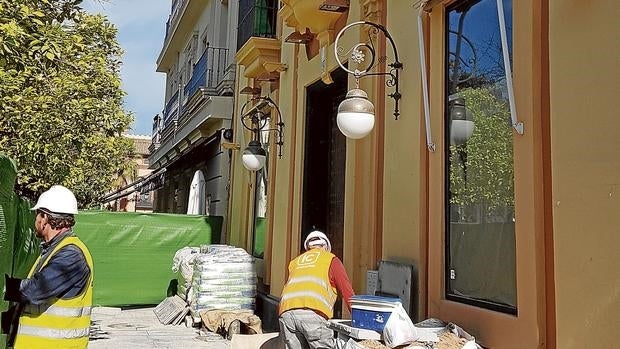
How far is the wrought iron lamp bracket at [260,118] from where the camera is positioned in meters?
8.89

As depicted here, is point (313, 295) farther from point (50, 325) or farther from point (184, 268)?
point (184, 268)

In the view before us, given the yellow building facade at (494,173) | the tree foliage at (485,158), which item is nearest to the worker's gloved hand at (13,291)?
the yellow building facade at (494,173)

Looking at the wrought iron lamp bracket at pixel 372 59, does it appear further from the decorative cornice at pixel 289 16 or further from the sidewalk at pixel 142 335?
the sidewalk at pixel 142 335

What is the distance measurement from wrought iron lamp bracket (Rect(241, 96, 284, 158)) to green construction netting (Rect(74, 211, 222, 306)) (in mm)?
2446

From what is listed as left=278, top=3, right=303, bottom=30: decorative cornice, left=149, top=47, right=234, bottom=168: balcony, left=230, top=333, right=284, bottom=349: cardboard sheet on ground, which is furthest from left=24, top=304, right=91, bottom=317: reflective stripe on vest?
left=149, top=47, right=234, bottom=168: balcony

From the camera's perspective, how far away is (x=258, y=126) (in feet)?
33.1

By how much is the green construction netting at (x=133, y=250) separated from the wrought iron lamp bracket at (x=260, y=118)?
2.45m

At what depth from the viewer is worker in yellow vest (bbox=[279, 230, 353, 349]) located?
4820 millimetres

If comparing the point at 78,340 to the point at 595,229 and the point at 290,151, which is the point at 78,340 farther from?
the point at 290,151

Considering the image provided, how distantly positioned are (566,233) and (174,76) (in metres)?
21.2

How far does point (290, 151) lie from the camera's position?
8305mm

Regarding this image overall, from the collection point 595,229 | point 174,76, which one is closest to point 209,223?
point 595,229

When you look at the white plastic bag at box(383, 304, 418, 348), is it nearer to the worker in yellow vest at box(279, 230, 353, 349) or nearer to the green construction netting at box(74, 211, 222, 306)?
the worker in yellow vest at box(279, 230, 353, 349)

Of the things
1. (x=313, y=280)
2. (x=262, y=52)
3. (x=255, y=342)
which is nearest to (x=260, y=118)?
(x=262, y=52)
